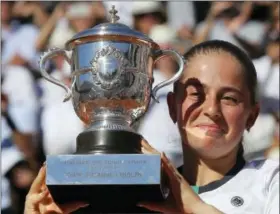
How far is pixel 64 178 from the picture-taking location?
2123 millimetres

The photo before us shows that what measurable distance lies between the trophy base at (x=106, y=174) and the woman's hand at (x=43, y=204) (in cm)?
5

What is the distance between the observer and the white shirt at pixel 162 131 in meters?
2.56

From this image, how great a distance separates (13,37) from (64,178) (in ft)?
7.59

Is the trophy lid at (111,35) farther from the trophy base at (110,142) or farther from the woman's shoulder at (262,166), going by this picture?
the woman's shoulder at (262,166)

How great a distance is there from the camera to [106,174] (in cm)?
212

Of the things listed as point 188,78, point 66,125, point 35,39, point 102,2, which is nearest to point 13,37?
point 35,39

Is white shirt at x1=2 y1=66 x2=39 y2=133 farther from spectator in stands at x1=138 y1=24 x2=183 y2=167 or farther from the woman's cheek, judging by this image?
the woman's cheek

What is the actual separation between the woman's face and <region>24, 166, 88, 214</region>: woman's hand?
34cm

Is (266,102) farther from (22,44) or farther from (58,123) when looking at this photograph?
(22,44)

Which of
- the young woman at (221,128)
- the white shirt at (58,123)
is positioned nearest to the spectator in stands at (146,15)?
the white shirt at (58,123)

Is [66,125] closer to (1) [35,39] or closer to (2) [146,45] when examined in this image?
(1) [35,39]

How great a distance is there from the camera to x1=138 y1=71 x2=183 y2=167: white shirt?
2.56 m

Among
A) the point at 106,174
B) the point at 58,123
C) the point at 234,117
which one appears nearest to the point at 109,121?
the point at 106,174

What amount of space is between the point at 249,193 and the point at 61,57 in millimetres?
1925
